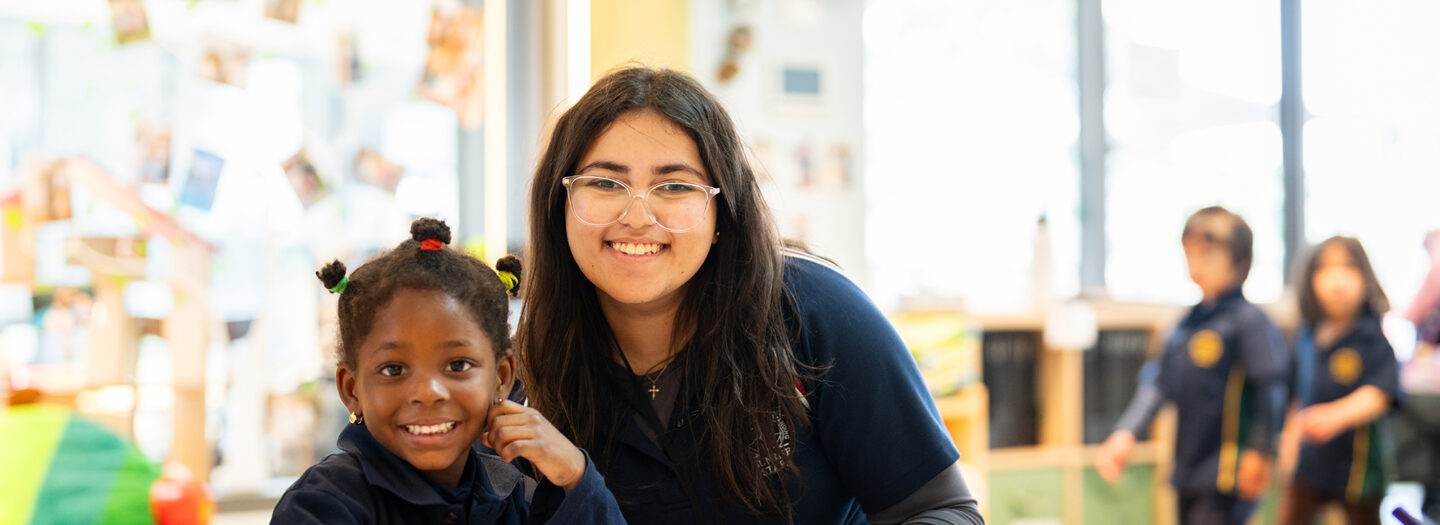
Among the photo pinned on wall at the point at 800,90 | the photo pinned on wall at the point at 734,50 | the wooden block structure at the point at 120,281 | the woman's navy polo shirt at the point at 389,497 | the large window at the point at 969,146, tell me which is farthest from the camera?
the large window at the point at 969,146

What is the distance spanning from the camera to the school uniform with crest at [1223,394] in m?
3.39

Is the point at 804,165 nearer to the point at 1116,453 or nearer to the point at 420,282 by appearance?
the point at 1116,453

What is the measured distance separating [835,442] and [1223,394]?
8.07 feet

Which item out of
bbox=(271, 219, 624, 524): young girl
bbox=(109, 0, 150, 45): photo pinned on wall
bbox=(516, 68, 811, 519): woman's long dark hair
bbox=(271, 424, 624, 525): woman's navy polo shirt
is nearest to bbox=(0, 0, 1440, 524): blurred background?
bbox=(109, 0, 150, 45): photo pinned on wall

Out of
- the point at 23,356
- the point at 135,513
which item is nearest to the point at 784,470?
the point at 135,513

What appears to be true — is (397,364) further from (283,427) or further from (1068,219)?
(1068,219)

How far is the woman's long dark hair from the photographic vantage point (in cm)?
141

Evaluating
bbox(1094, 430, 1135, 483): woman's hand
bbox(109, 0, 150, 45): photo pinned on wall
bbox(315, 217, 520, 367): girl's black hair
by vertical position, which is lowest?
bbox(1094, 430, 1135, 483): woman's hand

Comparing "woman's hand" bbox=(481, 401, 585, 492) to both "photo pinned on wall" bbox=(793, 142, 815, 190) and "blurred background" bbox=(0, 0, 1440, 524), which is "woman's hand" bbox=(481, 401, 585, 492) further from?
"photo pinned on wall" bbox=(793, 142, 815, 190)

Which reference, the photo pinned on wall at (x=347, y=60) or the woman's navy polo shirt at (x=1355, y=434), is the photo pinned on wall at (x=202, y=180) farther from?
the woman's navy polo shirt at (x=1355, y=434)

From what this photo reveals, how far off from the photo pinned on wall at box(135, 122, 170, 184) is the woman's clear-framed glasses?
163cm

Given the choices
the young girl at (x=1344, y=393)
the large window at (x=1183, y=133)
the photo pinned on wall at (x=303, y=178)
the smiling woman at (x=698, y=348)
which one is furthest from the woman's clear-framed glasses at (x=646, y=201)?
the large window at (x=1183, y=133)

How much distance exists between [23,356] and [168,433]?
1.13ft

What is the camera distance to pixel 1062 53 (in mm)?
4574
